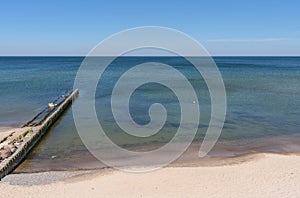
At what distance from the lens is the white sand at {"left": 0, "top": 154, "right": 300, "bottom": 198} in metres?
9.38

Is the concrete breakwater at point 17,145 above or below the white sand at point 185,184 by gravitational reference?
above

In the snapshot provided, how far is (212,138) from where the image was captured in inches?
637

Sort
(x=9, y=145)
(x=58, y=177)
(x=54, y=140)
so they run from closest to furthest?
(x=58, y=177)
(x=9, y=145)
(x=54, y=140)

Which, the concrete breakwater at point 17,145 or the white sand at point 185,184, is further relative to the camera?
the concrete breakwater at point 17,145

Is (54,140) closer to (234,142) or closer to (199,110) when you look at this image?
(234,142)

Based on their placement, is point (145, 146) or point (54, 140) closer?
point (145, 146)

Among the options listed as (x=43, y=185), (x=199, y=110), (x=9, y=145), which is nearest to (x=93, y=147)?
(x=9, y=145)

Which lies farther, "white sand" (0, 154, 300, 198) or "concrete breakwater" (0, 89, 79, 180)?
"concrete breakwater" (0, 89, 79, 180)

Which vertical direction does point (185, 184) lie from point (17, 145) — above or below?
below

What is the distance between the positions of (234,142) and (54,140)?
→ 366 inches

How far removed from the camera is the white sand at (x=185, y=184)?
9.38 meters

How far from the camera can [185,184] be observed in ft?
33.1

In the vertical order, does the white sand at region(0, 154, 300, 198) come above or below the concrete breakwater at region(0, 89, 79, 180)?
below

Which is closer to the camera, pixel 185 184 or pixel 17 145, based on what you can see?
pixel 185 184
